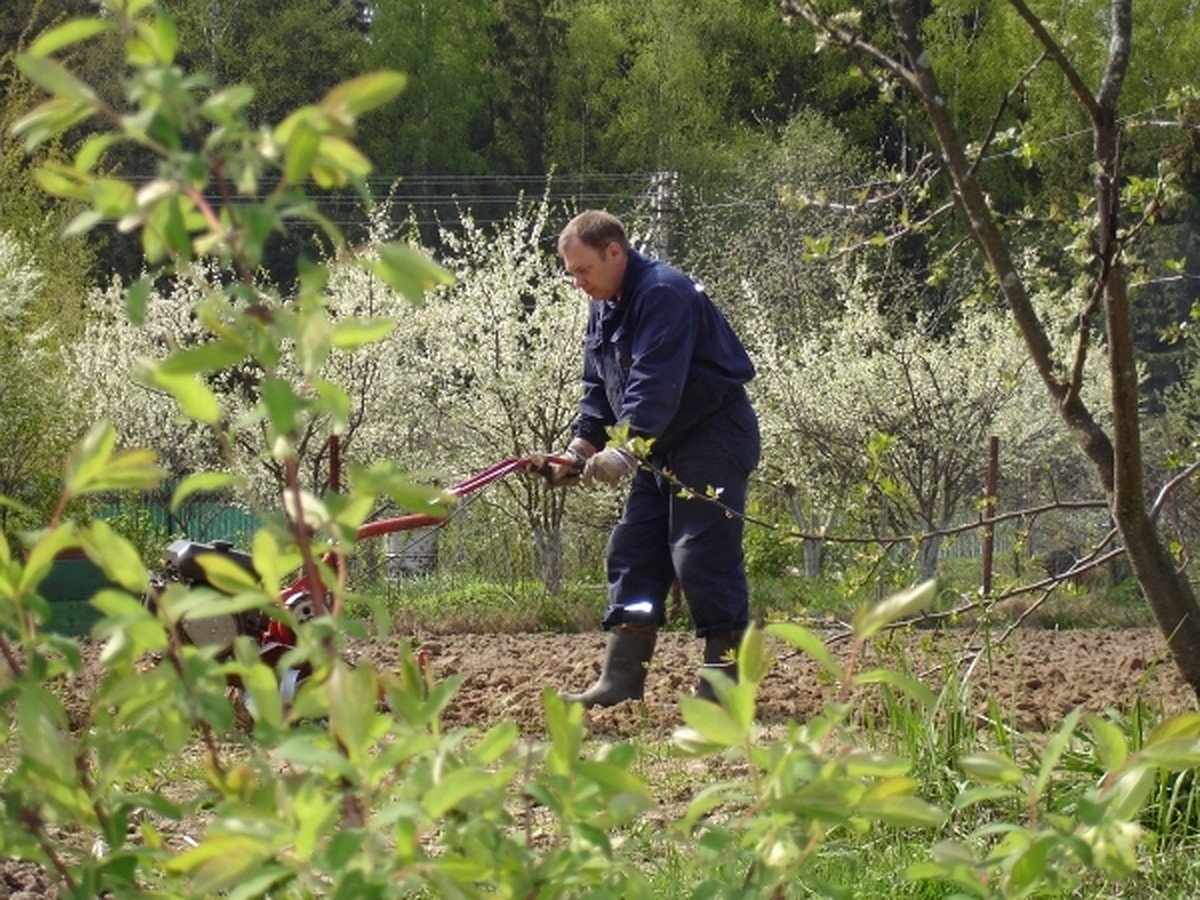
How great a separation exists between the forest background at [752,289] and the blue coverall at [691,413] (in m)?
0.29

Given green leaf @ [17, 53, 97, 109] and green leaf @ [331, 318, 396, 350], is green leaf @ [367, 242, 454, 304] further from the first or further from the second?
green leaf @ [17, 53, 97, 109]

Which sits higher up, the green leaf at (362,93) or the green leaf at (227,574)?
the green leaf at (362,93)

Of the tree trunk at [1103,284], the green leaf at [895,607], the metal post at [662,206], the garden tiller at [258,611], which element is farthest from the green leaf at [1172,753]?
the metal post at [662,206]

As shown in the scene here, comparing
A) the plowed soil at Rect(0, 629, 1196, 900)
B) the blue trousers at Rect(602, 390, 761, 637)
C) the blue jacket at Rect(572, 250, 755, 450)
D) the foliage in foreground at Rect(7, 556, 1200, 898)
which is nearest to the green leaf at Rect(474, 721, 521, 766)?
the foliage in foreground at Rect(7, 556, 1200, 898)

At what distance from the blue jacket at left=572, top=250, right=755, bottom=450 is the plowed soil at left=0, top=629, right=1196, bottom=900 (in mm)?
908

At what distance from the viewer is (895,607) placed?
143 cm

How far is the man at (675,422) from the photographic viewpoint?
5590 millimetres

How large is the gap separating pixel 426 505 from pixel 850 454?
47.3ft

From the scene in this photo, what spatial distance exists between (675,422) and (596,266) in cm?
58

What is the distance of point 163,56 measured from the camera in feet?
4.03

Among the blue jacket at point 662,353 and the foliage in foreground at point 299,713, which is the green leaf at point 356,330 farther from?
the blue jacket at point 662,353

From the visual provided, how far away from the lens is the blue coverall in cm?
557

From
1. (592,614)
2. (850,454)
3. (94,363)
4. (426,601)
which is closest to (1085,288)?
(592,614)

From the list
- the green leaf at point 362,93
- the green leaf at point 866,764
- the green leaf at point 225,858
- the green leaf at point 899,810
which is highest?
the green leaf at point 362,93
